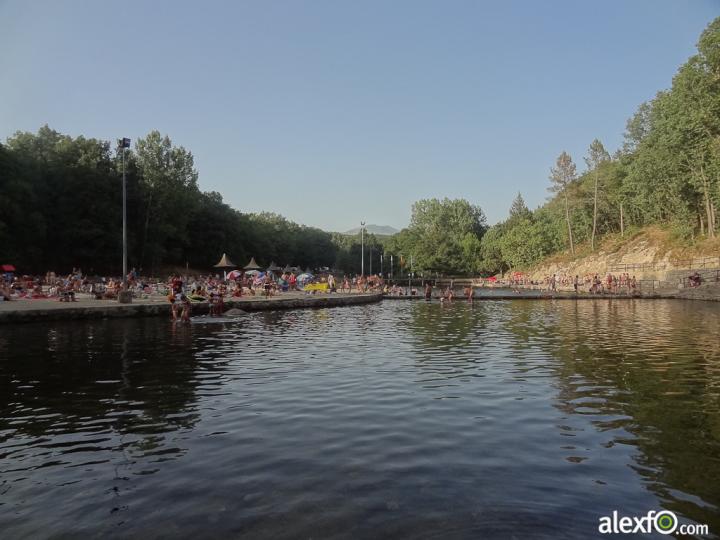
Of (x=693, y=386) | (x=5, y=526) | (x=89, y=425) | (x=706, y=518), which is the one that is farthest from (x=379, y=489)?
(x=693, y=386)

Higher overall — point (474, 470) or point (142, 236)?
point (142, 236)

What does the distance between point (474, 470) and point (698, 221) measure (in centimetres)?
6576

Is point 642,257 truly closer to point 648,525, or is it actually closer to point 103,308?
point 103,308

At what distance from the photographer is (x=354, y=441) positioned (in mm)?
7297

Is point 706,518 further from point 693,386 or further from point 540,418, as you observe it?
point 693,386

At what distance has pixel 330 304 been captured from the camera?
38.3m

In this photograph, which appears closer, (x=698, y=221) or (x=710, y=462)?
(x=710, y=462)

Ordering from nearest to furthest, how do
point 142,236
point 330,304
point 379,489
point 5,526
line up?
1. point 5,526
2. point 379,489
3. point 330,304
4. point 142,236

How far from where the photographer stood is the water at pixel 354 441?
16.4 feet

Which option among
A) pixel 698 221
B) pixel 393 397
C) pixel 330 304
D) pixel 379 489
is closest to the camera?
pixel 379 489

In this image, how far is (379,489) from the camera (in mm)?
5598

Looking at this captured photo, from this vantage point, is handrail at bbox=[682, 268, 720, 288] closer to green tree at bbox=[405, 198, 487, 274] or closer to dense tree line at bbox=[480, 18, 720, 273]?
dense tree line at bbox=[480, 18, 720, 273]

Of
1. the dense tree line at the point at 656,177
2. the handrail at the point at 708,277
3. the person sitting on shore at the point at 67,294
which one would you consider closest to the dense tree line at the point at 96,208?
the person sitting on shore at the point at 67,294

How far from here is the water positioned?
5.00 meters
